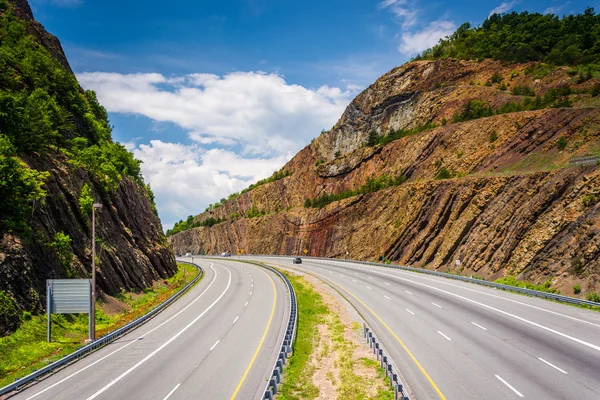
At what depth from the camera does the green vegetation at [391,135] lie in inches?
2790

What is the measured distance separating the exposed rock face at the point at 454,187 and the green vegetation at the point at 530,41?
534 cm

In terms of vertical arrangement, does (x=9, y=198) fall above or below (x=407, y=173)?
below

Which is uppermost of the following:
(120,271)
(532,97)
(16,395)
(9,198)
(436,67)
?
(436,67)

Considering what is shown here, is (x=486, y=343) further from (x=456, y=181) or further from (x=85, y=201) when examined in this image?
(x=456, y=181)

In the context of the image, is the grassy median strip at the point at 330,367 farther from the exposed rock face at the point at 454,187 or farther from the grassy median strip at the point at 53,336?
the exposed rock face at the point at 454,187

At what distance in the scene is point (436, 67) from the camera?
80.8 m

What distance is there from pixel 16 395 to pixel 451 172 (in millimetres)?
53904

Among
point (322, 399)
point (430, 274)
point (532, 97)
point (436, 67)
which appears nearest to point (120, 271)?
point (322, 399)

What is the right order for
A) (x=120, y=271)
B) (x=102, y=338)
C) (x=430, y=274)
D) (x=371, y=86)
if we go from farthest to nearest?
(x=371, y=86)
(x=430, y=274)
(x=120, y=271)
(x=102, y=338)

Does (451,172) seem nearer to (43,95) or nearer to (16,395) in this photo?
(43,95)

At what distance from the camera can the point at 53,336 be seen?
20000mm

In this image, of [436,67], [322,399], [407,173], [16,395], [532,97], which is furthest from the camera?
[436,67]

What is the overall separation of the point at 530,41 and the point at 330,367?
3477 inches

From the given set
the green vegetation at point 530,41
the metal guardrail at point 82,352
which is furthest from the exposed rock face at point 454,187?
the metal guardrail at point 82,352
